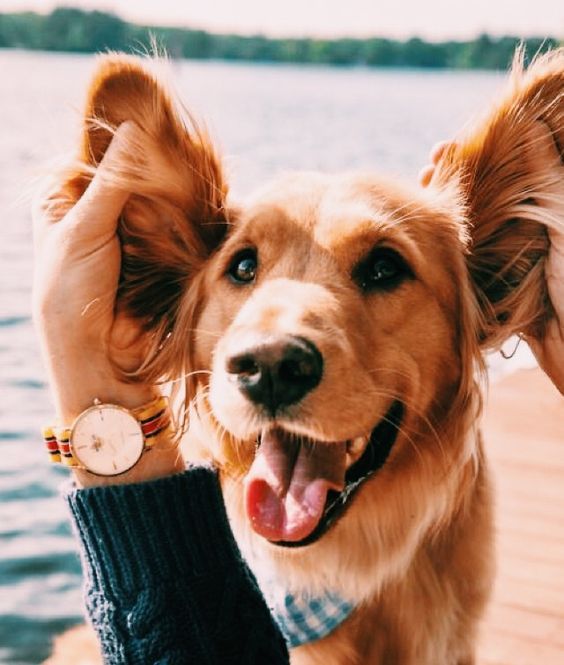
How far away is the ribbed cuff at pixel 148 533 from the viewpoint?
1.88 meters

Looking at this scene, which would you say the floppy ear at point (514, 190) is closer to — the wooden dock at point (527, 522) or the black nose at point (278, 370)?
the black nose at point (278, 370)

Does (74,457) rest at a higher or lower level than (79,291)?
lower

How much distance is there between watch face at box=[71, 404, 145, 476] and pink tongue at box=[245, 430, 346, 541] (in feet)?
1.03

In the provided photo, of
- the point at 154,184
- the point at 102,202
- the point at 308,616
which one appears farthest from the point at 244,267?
the point at 308,616

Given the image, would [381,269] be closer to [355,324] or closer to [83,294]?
[355,324]

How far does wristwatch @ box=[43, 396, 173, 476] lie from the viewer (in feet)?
6.45

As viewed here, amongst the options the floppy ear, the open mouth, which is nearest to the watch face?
the open mouth

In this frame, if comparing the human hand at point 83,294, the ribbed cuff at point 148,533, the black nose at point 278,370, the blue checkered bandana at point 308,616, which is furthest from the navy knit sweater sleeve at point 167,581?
the blue checkered bandana at point 308,616

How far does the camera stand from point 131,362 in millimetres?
2230

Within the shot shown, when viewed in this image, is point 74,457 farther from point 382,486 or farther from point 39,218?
point 382,486

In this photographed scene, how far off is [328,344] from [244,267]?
0.50 m

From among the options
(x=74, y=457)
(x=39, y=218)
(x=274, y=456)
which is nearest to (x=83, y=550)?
(x=74, y=457)

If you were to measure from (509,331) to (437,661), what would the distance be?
1.00m

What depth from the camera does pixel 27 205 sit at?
236 centimetres
